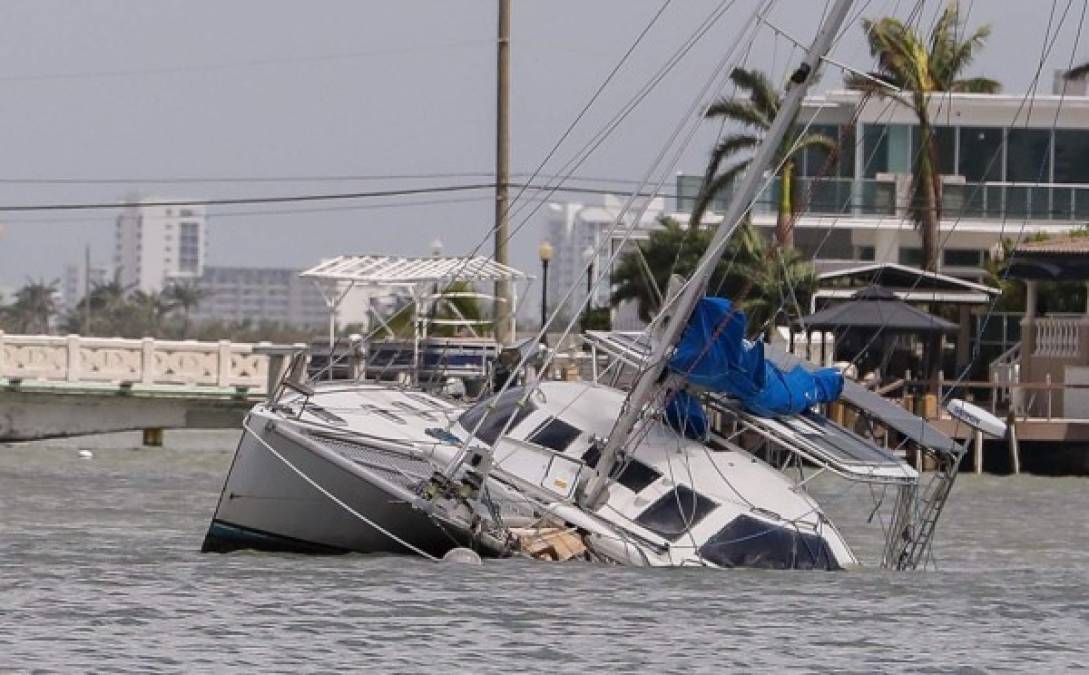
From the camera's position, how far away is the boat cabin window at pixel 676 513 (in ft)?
102

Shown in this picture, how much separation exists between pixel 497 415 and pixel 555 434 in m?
0.74

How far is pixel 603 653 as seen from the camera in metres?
25.4

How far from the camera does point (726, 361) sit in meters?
32.4

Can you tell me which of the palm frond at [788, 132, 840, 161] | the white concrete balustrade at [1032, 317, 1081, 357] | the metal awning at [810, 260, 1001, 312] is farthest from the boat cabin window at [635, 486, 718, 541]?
the palm frond at [788, 132, 840, 161]

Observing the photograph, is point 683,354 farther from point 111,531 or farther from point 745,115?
point 745,115

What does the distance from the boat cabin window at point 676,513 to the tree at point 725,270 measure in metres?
26.7

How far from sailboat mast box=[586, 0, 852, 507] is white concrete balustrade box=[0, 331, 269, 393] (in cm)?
2602


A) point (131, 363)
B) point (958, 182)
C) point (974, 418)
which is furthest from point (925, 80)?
point (974, 418)

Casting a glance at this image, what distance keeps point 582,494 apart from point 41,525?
884cm

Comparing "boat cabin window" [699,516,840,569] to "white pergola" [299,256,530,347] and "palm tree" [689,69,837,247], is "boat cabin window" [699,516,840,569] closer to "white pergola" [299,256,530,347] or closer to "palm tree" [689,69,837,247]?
"white pergola" [299,256,530,347]

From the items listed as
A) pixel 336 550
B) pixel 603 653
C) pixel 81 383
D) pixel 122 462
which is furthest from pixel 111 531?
pixel 81 383

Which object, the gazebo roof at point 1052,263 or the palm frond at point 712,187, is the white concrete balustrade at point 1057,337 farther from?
the palm frond at point 712,187

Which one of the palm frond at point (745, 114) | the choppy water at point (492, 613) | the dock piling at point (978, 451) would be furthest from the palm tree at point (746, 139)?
the choppy water at point (492, 613)

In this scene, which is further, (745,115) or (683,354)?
(745,115)
